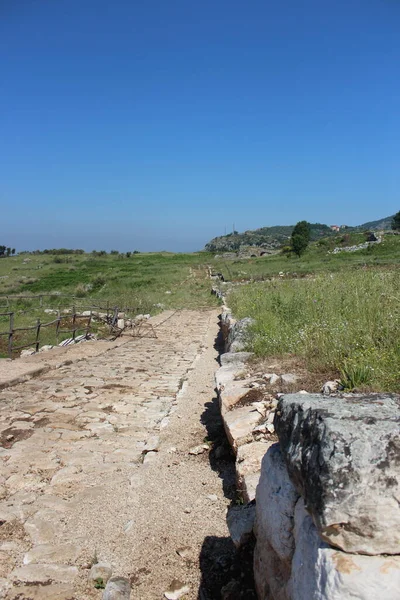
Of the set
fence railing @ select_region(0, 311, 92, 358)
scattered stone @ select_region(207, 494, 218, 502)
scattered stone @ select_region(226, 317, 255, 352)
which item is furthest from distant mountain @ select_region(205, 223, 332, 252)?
scattered stone @ select_region(207, 494, 218, 502)

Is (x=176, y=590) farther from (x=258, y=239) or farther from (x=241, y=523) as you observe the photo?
(x=258, y=239)

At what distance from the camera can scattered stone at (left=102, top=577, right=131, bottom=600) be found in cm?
261

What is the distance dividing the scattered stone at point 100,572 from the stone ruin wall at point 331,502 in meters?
1.13

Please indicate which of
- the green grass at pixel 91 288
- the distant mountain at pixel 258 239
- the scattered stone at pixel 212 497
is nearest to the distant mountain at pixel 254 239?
the distant mountain at pixel 258 239

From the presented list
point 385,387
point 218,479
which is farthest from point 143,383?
point 385,387

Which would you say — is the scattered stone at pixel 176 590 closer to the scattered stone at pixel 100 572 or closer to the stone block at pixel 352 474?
Answer: the scattered stone at pixel 100 572

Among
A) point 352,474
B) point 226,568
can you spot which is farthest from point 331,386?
point 352,474

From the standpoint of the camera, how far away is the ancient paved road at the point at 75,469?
3.00 m

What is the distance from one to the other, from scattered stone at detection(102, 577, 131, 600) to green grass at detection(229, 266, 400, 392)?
2.27 m

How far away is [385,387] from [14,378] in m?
6.49

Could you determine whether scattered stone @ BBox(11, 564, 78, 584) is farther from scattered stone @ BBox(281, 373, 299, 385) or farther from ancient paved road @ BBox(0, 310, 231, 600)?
scattered stone @ BBox(281, 373, 299, 385)

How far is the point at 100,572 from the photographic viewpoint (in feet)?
9.49

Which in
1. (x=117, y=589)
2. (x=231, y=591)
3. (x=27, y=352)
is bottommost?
(x=27, y=352)

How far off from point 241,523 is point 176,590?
591 millimetres
